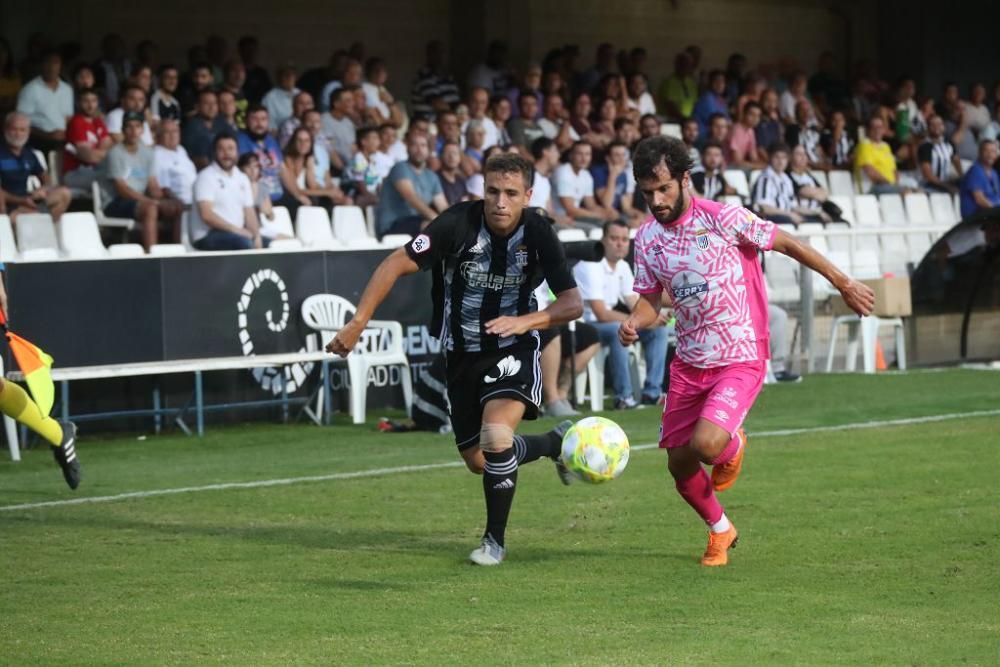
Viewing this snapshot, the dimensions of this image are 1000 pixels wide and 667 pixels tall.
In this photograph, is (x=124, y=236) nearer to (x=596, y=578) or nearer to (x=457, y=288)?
(x=457, y=288)

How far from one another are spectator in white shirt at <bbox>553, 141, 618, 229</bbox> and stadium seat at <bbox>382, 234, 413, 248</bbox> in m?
2.72

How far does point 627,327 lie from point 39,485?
537 centimetres

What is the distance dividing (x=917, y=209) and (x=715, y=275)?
52.7 feet

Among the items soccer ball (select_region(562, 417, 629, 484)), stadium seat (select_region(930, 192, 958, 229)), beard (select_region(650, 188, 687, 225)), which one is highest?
beard (select_region(650, 188, 687, 225))

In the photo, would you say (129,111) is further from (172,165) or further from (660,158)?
(660,158)

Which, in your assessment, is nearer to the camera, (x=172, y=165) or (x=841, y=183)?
(x=172, y=165)

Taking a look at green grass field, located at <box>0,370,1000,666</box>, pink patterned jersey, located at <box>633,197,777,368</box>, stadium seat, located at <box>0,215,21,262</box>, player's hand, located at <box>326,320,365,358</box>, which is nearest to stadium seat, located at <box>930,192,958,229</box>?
green grass field, located at <box>0,370,1000,666</box>

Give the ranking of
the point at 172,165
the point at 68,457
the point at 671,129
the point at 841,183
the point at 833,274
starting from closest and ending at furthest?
the point at 833,274
the point at 68,457
the point at 172,165
the point at 671,129
the point at 841,183

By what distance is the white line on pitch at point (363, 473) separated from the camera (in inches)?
427

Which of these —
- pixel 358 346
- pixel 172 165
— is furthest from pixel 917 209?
pixel 172 165

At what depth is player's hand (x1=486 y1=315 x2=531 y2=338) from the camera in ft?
26.7

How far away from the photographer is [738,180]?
22344 mm

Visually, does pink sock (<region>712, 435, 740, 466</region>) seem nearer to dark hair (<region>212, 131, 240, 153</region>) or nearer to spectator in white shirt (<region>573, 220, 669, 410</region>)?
spectator in white shirt (<region>573, 220, 669, 410</region>)

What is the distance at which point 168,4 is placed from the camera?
23.3m
